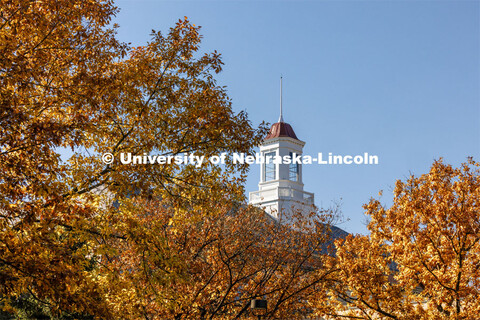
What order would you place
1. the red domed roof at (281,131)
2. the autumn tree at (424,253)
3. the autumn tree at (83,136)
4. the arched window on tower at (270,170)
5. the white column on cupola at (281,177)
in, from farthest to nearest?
the red domed roof at (281,131) < the arched window on tower at (270,170) < the white column on cupola at (281,177) < the autumn tree at (424,253) < the autumn tree at (83,136)

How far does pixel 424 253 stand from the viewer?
21.1 m

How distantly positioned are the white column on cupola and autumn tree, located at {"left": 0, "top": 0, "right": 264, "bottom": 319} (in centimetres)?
4246

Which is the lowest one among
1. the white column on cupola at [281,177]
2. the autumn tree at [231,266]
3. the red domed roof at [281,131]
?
the autumn tree at [231,266]

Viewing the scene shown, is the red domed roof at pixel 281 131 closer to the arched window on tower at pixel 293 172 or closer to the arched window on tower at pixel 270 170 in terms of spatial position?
the arched window on tower at pixel 270 170

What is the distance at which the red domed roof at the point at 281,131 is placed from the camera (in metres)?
60.9

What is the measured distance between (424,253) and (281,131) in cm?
4037

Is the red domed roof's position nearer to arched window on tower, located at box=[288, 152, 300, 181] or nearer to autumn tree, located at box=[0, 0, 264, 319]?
arched window on tower, located at box=[288, 152, 300, 181]

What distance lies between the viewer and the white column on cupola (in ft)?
189

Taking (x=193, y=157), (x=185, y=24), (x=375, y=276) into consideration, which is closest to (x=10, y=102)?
(x=193, y=157)

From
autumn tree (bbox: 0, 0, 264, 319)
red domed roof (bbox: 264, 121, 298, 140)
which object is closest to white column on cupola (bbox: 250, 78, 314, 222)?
red domed roof (bbox: 264, 121, 298, 140)

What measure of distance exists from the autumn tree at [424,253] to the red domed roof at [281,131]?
37675mm

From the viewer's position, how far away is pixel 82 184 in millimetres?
11867

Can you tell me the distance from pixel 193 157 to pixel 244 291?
8887 millimetres

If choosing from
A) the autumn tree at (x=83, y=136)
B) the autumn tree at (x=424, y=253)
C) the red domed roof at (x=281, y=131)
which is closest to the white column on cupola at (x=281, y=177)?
the red domed roof at (x=281, y=131)
